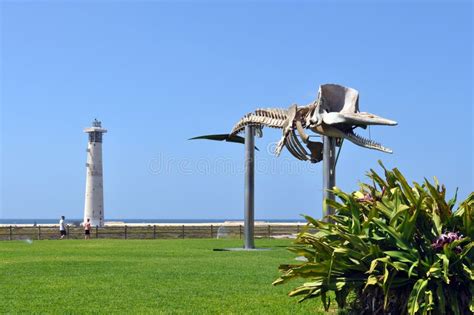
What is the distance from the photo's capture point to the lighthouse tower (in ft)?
189

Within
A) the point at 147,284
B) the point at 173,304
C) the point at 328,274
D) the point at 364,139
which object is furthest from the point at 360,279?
the point at 364,139

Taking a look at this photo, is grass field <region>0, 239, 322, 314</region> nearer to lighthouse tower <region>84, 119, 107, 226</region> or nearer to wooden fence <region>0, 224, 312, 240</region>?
wooden fence <region>0, 224, 312, 240</region>

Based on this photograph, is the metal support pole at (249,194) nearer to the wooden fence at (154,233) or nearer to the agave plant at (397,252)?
the wooden fence at (154,233)

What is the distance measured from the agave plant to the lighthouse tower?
51676 millimetres

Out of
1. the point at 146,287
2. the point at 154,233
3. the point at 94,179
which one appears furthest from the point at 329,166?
the point at 94,179

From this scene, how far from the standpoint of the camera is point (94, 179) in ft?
189

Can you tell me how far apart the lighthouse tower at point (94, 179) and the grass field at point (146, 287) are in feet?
131

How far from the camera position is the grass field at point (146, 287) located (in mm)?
A: 9242

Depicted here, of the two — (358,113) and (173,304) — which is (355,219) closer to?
(173,304)

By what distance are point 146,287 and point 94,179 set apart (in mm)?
47065

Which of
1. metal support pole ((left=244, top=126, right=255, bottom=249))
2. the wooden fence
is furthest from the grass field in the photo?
the wooden fence

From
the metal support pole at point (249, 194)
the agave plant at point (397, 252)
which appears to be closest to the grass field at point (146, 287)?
the agave plant at point (397, 252)

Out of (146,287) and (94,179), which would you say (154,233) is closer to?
(94,179)

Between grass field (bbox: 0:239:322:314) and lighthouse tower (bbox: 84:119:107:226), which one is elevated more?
lighthouse tower (bbox: 84:119:107:226)
